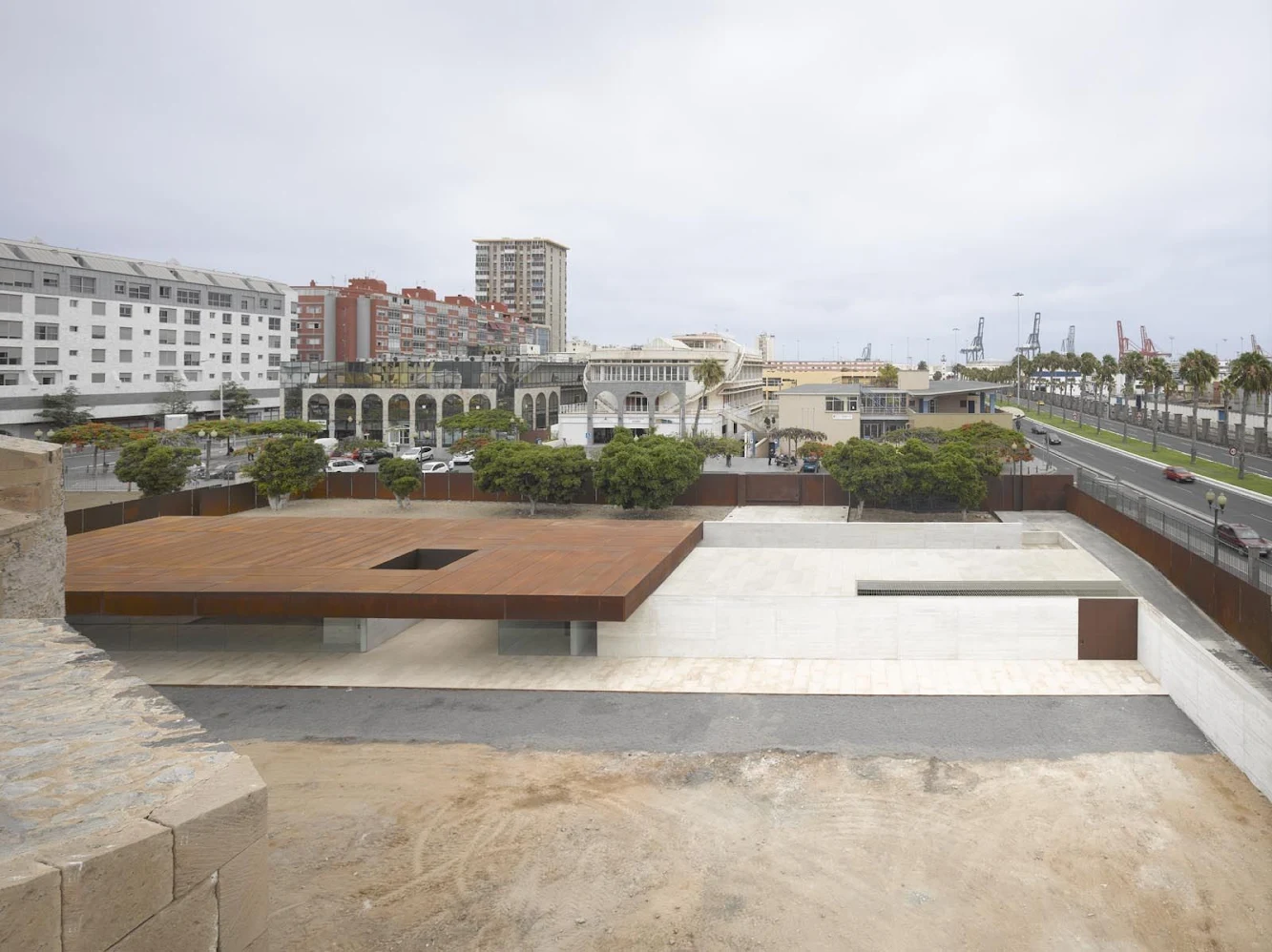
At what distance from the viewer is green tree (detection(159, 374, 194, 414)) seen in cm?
8831

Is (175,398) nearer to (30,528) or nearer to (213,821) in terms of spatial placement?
(30,528)

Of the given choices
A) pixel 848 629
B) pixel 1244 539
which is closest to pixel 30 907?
pixel 848 629

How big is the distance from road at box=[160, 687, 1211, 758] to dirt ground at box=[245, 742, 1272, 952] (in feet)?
2.57

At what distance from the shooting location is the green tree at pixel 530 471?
48.9 meters

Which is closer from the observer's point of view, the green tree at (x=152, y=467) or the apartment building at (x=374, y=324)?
the green tree at (x=152, y=467)

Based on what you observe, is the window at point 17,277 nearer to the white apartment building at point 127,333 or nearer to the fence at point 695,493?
the white apartment building at point 127,333

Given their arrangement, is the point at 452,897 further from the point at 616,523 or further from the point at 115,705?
the point at 616,523

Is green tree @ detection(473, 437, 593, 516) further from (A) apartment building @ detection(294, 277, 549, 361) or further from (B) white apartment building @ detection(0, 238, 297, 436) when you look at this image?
(A) apartment building @ detection(294, 277, 549, 361)

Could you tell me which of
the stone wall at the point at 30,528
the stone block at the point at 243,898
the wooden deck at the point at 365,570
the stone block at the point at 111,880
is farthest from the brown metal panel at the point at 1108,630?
Answer: the stone wall at the point at 30,528

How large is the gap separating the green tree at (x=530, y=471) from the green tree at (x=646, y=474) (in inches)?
65.5

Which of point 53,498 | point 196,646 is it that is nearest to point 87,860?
point 53,498

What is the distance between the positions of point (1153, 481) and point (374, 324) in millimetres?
102897

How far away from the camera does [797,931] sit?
1252 centimetres

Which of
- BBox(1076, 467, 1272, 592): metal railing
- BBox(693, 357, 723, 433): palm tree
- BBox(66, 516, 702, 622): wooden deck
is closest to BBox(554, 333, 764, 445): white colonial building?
BBox(693, 357, 723, 433): palm tree
